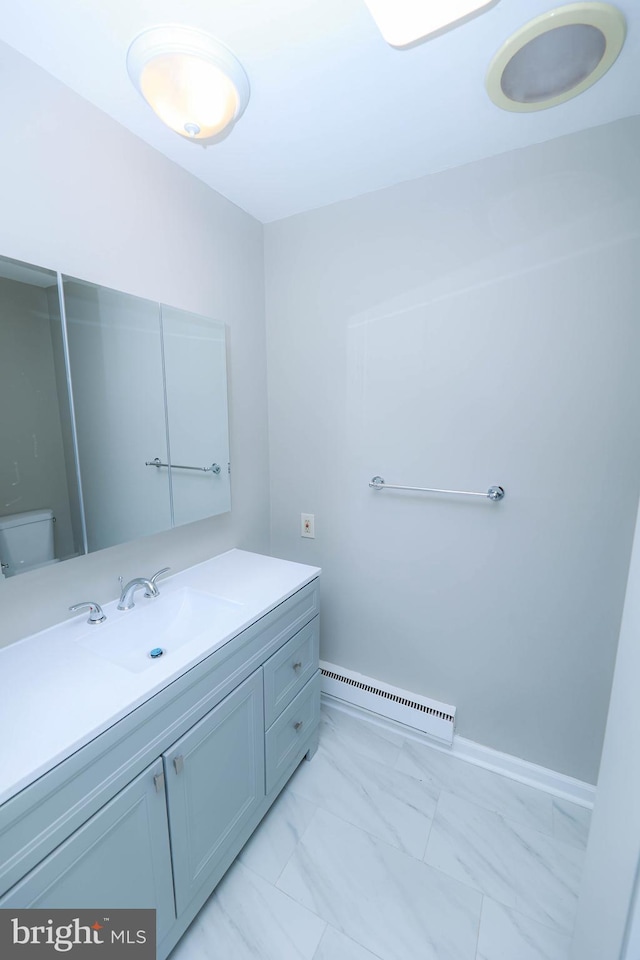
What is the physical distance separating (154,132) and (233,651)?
164cm

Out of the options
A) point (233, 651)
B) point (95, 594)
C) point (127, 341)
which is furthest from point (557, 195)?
point (95, 594)

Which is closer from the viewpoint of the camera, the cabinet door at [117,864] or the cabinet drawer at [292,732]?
the cabinet door at [117,864]

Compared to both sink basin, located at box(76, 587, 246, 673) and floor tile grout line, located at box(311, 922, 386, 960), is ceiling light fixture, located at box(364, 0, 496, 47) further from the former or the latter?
floor tile grout line, located at box(311, 922, 386, 960)

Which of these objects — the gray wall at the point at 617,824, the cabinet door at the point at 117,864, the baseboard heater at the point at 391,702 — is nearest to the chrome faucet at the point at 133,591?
the cabinet door at the point at 117,864

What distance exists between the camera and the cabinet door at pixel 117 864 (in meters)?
0.73

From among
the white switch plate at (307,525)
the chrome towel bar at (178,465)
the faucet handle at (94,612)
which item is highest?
the chrome towel bar at (178,465)

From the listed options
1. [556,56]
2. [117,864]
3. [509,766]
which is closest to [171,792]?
[117,864]

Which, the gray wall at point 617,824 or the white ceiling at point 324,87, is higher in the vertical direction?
the white ceiling at point 324,87

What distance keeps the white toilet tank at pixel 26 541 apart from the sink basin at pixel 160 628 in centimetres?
26

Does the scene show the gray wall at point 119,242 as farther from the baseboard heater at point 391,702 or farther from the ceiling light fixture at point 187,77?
the baseboard heater at point 391,702

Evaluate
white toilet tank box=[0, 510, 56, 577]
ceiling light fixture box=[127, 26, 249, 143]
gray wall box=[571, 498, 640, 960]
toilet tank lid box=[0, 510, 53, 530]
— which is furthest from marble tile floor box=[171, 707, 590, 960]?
ceiling light fixture box=[127, 26, 249, 143]

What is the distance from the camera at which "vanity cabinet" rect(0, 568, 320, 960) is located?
0.72 meters

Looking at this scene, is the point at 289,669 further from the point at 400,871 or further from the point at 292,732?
the point at 400,871

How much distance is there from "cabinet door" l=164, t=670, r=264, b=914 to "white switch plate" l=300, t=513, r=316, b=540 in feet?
2.56
